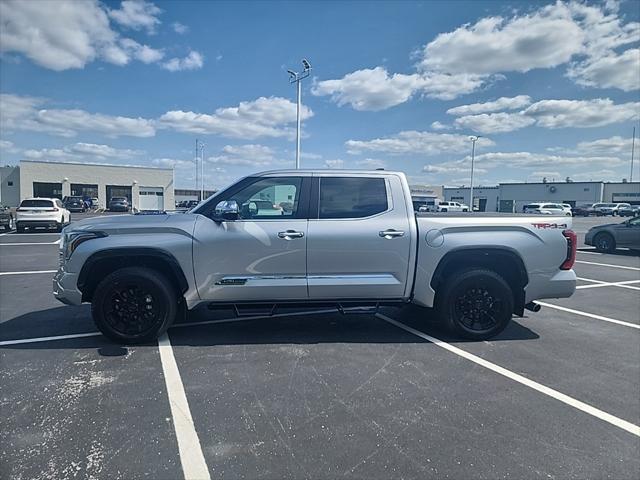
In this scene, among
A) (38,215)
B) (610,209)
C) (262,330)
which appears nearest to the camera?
(262,330)

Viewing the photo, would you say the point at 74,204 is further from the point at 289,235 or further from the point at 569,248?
the point at 569,248

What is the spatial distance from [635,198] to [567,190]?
11.9 m

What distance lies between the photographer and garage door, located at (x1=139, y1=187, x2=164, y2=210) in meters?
53.9

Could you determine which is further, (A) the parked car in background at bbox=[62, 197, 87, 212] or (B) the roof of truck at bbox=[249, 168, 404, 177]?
(A) the parked car in background at bbox=[62, 197, 87, 212]

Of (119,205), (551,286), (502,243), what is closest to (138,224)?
(502,243)

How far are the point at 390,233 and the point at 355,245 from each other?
43 centimetres

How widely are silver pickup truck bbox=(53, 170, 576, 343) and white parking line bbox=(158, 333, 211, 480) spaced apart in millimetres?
731

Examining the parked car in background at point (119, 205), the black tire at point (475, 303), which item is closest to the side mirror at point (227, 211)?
the black tire at point (475, 303)

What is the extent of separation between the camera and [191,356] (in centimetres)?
412

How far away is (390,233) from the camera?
14.6 ft

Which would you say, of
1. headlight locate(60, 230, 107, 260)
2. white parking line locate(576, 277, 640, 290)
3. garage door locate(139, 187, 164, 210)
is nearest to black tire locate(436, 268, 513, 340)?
headlight locate(60, 230, 107, 260)

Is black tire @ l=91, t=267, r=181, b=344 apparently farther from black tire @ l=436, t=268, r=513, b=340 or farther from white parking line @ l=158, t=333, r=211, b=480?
black tire @ l=436, t=268, r=513, b=340

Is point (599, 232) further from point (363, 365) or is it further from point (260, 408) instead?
point (260, 408)

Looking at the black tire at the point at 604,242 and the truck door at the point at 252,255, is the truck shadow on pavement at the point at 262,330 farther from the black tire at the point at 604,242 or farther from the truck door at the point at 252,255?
the black tire at the point at 604,242
